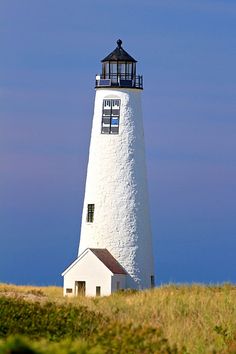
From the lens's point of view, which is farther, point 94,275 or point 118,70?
point 118,70

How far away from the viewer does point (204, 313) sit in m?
19.3

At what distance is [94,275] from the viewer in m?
36.5

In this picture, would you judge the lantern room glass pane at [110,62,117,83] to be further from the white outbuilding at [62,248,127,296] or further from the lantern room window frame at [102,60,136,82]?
the white outbuilding at [62,248,127,296]

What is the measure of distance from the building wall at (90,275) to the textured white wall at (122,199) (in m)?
0.67

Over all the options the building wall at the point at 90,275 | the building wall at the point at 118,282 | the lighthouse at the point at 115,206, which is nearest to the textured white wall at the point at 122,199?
the lighthouse at the point at 115,206

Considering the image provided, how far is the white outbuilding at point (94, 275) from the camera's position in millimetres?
35656

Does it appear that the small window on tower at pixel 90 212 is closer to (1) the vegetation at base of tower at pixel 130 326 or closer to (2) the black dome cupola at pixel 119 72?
(2) the black dome cupola at pixel 119 72

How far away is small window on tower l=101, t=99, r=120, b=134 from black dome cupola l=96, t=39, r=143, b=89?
0.81 m

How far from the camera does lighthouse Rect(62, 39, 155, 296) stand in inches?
1412

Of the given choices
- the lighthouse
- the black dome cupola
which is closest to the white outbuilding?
the lighthouse

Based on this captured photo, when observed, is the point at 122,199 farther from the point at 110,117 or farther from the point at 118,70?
the point at 118,70

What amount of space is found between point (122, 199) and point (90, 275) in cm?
329

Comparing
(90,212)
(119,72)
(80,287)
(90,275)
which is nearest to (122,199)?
(90,212)

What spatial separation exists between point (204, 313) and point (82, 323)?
16.3ft
